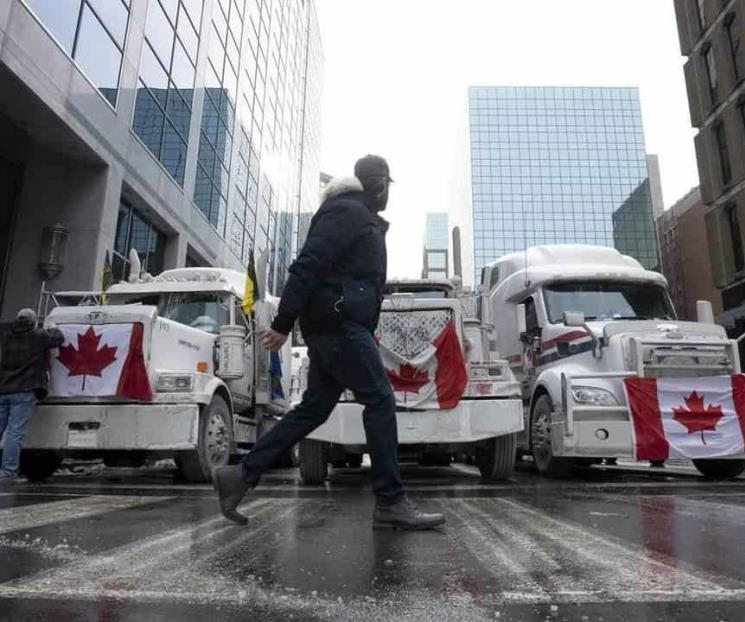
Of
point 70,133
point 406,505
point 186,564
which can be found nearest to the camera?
point 186,564

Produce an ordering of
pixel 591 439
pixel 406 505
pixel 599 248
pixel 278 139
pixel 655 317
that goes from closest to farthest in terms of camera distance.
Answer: pixel 406 505 → pixel 591 439 → pixel 655 317 → pixel 599 248 → pixel 278 139

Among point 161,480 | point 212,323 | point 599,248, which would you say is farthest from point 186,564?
point 599,248

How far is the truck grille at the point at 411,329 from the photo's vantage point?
6402 millimetres

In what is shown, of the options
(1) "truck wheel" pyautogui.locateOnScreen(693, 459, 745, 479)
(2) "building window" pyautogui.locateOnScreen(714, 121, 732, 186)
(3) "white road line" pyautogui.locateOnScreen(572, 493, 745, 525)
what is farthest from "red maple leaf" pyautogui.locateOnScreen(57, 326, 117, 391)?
(2) "building window" pyautogui.locateOnScreen(714, 121, 732, 186)

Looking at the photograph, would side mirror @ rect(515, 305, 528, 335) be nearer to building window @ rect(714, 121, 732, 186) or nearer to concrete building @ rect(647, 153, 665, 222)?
building window @ rect(714, 121, 732, 186)

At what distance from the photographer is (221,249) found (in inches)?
907

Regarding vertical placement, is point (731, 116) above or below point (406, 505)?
above

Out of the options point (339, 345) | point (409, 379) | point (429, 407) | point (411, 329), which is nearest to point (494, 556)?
point (339, 345)

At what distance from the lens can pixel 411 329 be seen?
21.1 feet

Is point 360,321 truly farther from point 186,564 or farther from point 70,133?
point 70,133

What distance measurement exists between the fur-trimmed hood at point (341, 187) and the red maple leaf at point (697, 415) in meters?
5.32

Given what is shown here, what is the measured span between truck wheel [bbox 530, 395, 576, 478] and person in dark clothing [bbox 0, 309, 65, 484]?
5.94 m

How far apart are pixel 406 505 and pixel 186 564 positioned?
1.28 meters

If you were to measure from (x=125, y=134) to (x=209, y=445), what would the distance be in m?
10.6
